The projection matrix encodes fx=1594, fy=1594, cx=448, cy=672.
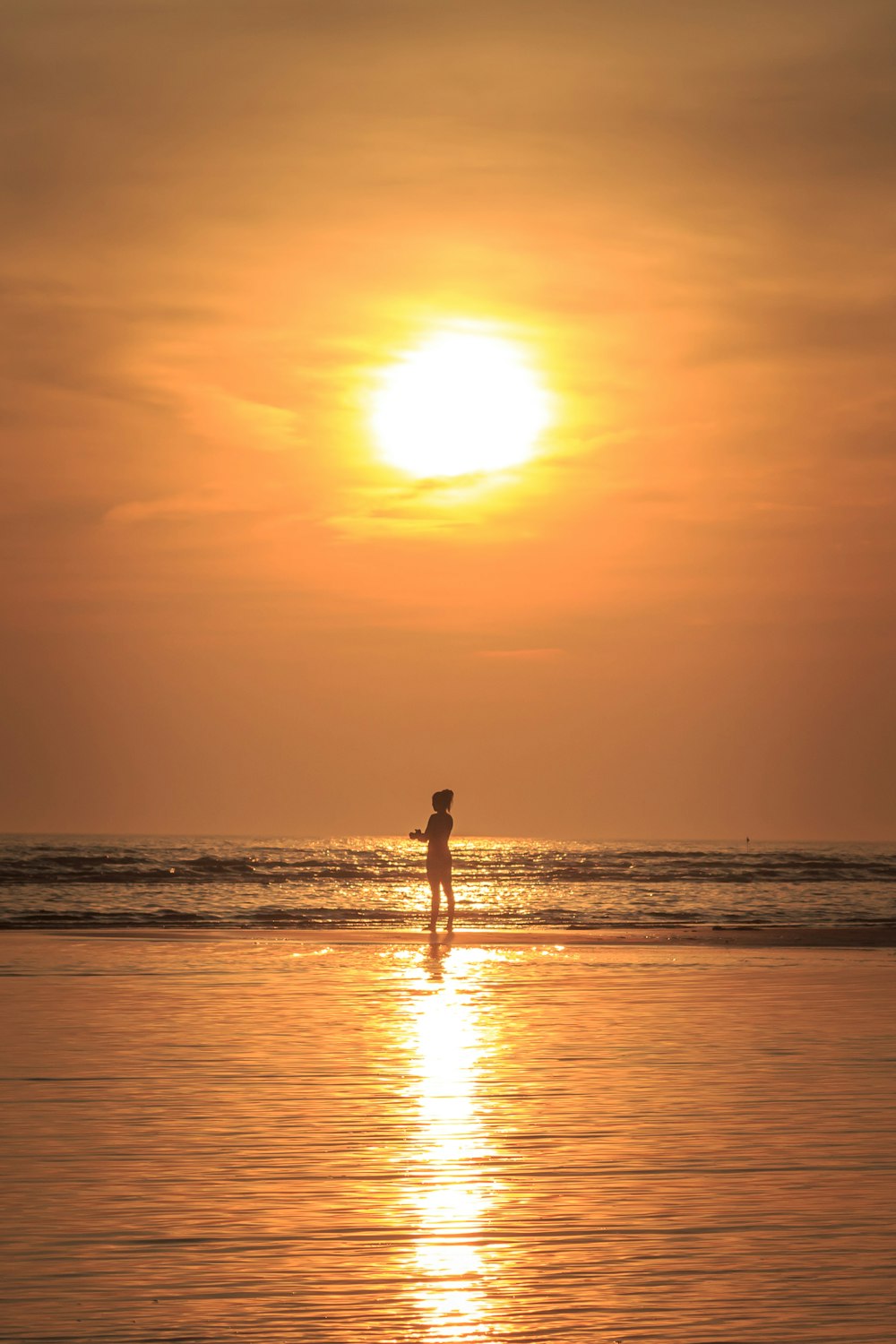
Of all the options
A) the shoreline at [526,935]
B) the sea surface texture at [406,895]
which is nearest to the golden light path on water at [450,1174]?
the shoreline at [526,935]

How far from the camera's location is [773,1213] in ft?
21.9

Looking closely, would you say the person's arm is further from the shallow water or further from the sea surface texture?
the shallow water

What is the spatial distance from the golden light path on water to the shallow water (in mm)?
20

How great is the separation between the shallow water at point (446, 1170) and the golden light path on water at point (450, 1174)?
0.02 meters

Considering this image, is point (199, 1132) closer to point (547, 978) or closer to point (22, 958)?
point (547, 978)

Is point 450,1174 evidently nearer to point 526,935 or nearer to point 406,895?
point 526,935

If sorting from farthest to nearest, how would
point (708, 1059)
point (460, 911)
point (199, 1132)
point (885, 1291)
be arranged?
point (460, 911) < point (708, 1059) < point (199, 1132) < point (885, 1291)

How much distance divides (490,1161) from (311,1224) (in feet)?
4.54

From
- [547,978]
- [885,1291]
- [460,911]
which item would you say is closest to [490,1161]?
[885,1291]

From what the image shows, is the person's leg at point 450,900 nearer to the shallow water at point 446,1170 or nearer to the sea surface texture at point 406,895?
the sea surface texture at point 406,895

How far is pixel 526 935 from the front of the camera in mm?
25109

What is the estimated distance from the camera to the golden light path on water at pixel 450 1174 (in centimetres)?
539

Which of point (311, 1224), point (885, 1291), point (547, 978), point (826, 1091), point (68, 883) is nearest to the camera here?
point (885, 1291)

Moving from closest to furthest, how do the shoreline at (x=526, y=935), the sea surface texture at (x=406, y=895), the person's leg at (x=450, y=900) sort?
the shoreline at (x=526, y=935)
the person's leg at (x=450, y=900)
the sea surface texture at (x=406, y=895)
